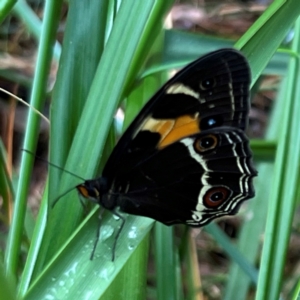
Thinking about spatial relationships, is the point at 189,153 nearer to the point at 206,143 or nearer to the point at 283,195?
the point at 206,143

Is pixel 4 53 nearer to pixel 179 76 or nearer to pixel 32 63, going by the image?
pixel 32 63

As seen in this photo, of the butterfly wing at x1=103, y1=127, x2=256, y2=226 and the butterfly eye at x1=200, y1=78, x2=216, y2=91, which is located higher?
the butterfly eye at x1=200, y1=78, x2=216, y2=91

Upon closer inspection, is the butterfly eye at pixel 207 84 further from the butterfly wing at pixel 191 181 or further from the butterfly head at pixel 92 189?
the butterfly head at pixel 92 189

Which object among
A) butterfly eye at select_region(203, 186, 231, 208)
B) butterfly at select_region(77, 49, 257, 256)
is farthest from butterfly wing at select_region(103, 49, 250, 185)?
butterfly eye at select_region(203, 186, 231, 208)

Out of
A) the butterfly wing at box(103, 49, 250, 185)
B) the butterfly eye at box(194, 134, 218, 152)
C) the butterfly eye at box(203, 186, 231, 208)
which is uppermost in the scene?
the butterfly wing at box(103, 49, 250, 185)

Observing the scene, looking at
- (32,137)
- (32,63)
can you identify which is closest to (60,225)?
(32,137)

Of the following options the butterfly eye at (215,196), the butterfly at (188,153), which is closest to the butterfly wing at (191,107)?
the butterfly at (188,153)

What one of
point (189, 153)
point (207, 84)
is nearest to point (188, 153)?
point (189, 153)

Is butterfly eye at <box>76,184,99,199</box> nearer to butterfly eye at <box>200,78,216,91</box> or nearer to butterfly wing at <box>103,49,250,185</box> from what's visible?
butterfly wing at <box>103,49,250,185</box>
